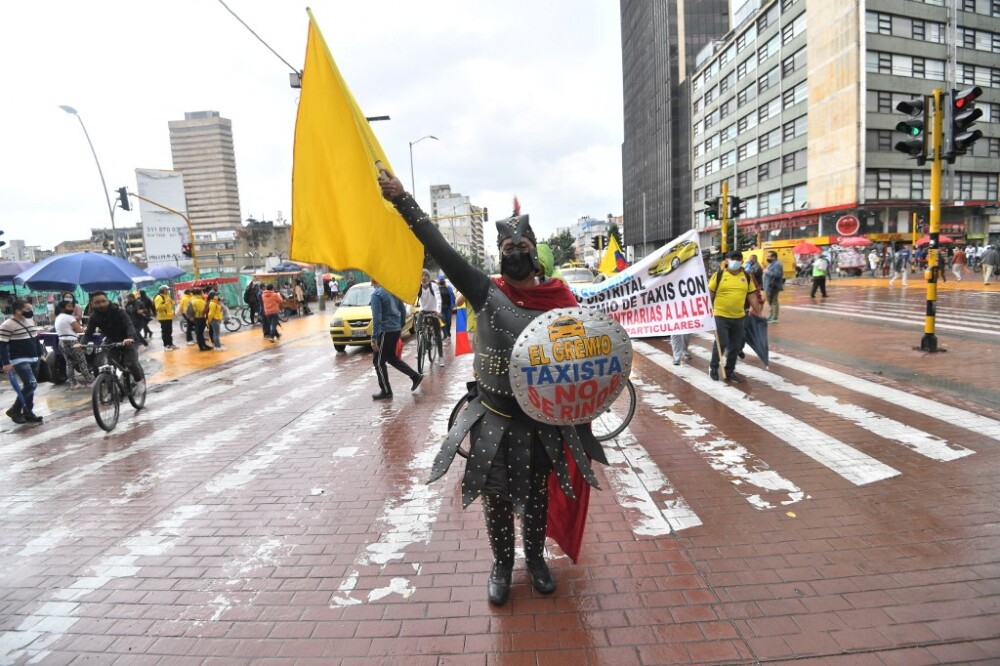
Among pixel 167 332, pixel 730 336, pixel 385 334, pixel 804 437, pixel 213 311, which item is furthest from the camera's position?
pixel 167 332

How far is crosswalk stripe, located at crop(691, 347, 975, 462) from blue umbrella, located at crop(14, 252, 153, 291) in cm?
1310

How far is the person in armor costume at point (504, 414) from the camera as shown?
293cm

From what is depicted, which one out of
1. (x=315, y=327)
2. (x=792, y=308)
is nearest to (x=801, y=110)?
(x=792, y=308)

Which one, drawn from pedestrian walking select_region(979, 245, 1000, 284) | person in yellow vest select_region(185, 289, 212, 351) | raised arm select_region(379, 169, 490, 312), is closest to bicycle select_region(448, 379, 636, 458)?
raised arm select_region(379, 169, 490, 312)

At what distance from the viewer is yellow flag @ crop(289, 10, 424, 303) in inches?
124

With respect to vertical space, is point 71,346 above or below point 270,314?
below

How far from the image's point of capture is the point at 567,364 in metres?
2.69

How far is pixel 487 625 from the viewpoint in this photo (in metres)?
2.99

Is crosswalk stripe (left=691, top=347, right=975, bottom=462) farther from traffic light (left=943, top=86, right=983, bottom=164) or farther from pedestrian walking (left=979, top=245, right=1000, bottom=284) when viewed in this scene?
pedestrian walking (left=979, top=245, right=1000, bottom=284)

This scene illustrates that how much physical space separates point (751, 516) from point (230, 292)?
32.7 metres

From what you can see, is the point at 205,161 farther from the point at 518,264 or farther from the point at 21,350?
the point at 518,264

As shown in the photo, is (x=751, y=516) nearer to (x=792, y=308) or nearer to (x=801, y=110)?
(x=792, y=308)

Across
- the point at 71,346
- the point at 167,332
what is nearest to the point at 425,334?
the point at 71,346

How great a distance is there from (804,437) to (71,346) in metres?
13.2
